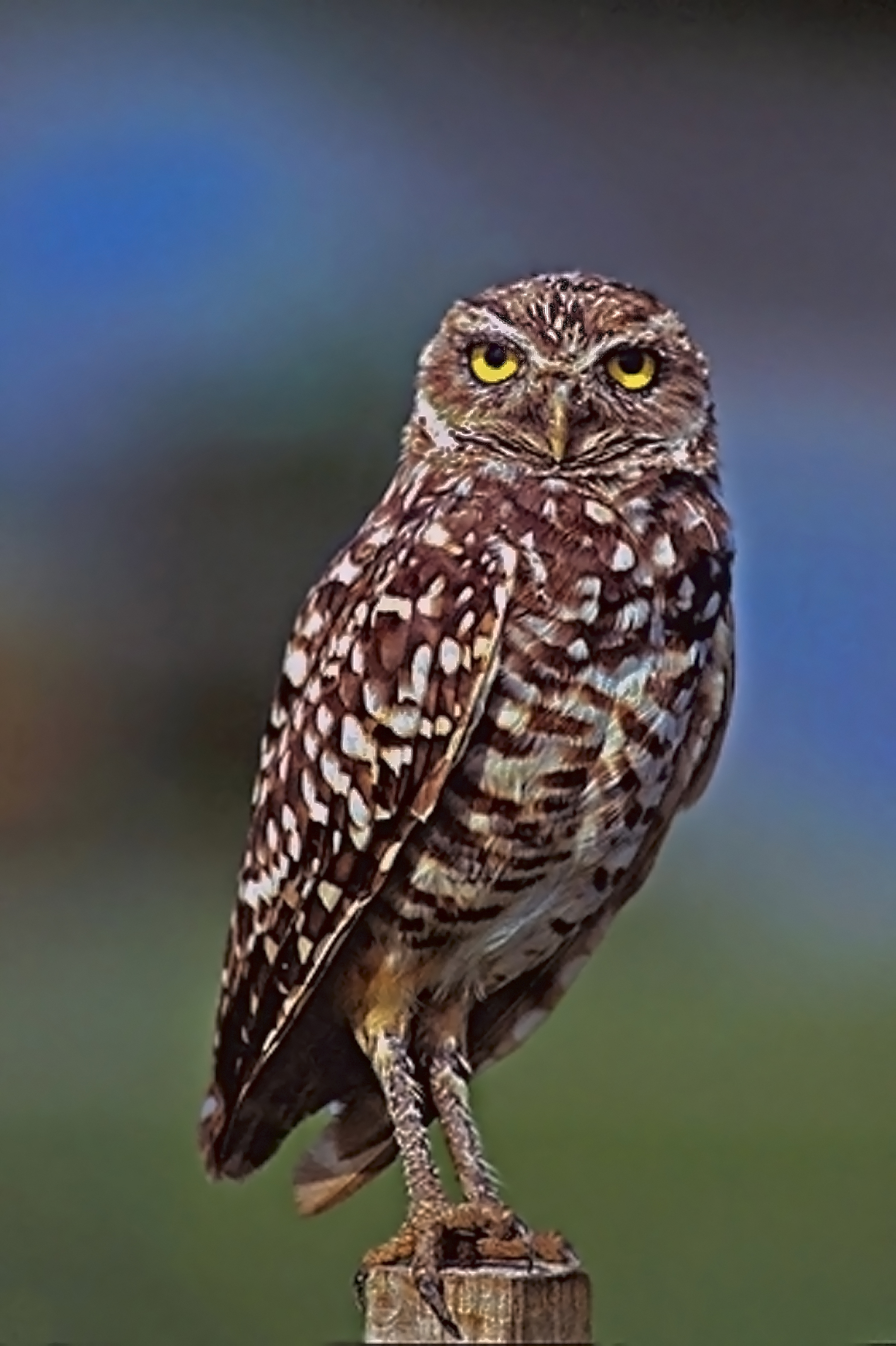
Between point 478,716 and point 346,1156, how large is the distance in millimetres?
561

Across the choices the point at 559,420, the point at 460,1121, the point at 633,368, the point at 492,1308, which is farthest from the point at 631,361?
the point at 492,1308

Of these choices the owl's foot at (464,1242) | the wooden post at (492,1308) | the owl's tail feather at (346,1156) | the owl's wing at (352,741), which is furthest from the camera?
the owl's tail feather at (346,1156)

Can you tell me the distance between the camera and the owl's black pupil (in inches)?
69.1

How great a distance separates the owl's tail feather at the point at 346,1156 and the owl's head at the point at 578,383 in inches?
28.3

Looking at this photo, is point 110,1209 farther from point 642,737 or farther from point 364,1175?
point 642,737

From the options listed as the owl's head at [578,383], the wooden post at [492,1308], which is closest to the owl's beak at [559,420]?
the owl's head at [578,383]

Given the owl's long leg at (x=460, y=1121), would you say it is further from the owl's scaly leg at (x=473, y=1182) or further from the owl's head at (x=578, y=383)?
the owl's head at (x=578, y=383)

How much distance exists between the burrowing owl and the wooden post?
0.33 feet

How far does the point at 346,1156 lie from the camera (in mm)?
1921

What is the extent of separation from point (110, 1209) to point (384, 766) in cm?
250

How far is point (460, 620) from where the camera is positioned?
1.68 meters

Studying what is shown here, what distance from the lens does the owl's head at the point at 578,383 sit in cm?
174

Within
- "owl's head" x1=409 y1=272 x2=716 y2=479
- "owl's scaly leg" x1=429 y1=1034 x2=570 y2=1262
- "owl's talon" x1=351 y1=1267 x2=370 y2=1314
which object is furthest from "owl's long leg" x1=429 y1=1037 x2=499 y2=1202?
"owl's head" x1=409 y1=272 x2=716 y2=479

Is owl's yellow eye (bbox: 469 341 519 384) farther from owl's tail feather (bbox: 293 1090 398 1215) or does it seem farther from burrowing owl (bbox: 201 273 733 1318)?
owl's tail feather (bbox: 293 1090 398 1215)
